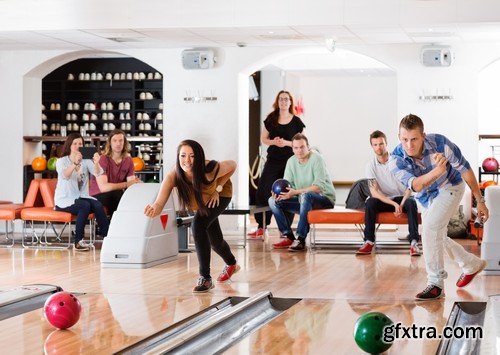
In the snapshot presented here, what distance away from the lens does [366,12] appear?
368 inches

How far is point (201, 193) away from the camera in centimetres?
630

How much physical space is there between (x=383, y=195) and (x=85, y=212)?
288 centimetres

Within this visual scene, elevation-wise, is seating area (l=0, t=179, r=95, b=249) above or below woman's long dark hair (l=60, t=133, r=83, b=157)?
below

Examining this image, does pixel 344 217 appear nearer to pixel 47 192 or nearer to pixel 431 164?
pixel 431 164

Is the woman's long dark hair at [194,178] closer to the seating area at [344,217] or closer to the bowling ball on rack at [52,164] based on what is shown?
the seating area at [344,217]

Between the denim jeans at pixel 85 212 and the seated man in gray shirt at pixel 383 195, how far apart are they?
251cm

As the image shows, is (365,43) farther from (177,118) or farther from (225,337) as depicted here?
(225,337)

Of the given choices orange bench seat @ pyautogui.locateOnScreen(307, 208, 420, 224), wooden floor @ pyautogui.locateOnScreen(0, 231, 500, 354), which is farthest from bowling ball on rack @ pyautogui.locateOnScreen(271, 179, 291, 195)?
wooden floor @ pyautogui.locateOnScreen(0, 231, 500, 354)

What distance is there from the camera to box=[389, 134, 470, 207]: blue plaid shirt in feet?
18.8

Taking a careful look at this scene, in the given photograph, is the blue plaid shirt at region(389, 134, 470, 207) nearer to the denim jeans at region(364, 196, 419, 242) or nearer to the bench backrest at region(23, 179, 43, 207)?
the denim jeans at region(364, 196, 419, 242)

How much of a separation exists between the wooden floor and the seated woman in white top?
1.07ft

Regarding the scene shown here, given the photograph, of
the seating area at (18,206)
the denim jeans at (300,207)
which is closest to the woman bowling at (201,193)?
the denim jeans at (300,207)

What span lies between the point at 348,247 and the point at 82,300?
399cm

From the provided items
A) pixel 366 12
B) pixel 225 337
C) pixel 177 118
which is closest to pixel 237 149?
pixel 177 118
